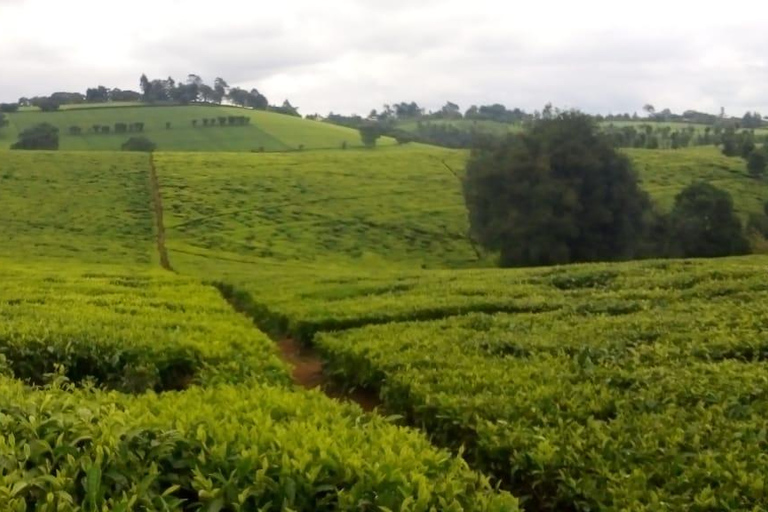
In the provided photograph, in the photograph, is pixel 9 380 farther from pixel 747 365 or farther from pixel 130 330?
pixel 747 365

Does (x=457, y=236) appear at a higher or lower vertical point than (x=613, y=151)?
lower

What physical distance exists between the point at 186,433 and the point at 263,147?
97.2m

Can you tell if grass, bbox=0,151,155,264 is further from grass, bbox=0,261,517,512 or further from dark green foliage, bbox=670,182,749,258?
grass, bbox=0,261,517,512

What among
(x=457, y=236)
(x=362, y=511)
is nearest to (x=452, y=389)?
(x=362, y=511)

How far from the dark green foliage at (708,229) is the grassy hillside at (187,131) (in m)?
54.8

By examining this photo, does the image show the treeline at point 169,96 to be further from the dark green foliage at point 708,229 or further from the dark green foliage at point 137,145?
the dark green foliage at point 708,229

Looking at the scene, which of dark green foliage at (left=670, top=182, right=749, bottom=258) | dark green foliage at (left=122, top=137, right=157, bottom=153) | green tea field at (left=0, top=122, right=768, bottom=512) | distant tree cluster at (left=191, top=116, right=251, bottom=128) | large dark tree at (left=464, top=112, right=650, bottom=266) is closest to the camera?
green tea field at (left=0, top=122, right=768, bottom=512)

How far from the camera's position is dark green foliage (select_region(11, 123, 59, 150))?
94.1 m

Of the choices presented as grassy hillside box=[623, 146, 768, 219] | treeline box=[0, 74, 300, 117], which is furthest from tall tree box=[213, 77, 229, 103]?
grassy hillside box=[623, 146, 768, 219]

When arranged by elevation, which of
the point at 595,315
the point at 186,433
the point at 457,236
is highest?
the point at 186,433

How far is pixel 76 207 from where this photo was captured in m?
59.5

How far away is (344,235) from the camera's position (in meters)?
57.8

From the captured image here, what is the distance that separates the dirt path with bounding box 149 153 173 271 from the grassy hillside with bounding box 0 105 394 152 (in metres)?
23.1

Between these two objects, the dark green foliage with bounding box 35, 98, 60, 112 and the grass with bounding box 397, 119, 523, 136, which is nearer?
the dark green foliage with bounding box 35, 98, 60, 112
